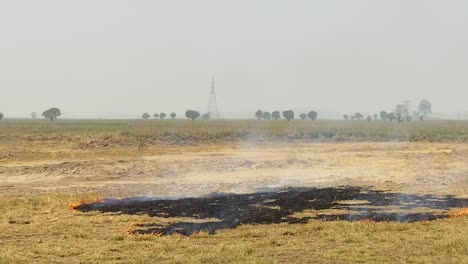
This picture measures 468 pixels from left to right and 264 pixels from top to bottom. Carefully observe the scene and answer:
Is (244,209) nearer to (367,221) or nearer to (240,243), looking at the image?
(367,221)

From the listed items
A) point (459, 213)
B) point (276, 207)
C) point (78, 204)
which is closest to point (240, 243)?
point (276, 207)

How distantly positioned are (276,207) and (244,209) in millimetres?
1462

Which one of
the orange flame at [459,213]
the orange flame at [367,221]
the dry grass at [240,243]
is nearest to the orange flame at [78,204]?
the dry grass at [240,243]

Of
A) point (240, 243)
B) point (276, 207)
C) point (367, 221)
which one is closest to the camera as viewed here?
point (240, 243)

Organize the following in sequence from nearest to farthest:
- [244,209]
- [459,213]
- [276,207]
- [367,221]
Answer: [367,221] → [459,213] → [244,209] → [276,207]

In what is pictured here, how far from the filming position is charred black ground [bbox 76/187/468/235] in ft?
59.5

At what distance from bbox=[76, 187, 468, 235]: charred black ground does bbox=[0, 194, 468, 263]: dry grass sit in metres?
1.15

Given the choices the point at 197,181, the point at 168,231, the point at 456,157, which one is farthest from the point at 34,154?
the point at 456,157

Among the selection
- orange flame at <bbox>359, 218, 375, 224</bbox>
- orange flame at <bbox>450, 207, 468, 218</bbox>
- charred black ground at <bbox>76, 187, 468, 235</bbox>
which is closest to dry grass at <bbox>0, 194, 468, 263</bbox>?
orange flame at <bbox>359, 218, 375, 224</bbox>

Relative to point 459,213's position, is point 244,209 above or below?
below

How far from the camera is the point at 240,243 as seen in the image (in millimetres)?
14781

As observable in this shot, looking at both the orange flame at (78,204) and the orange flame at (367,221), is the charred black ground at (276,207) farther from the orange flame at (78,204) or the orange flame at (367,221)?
the orange flame at (78,204)

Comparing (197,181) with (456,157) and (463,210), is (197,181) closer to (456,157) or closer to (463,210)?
(463,210)

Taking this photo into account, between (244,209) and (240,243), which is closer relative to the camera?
(240,243)
